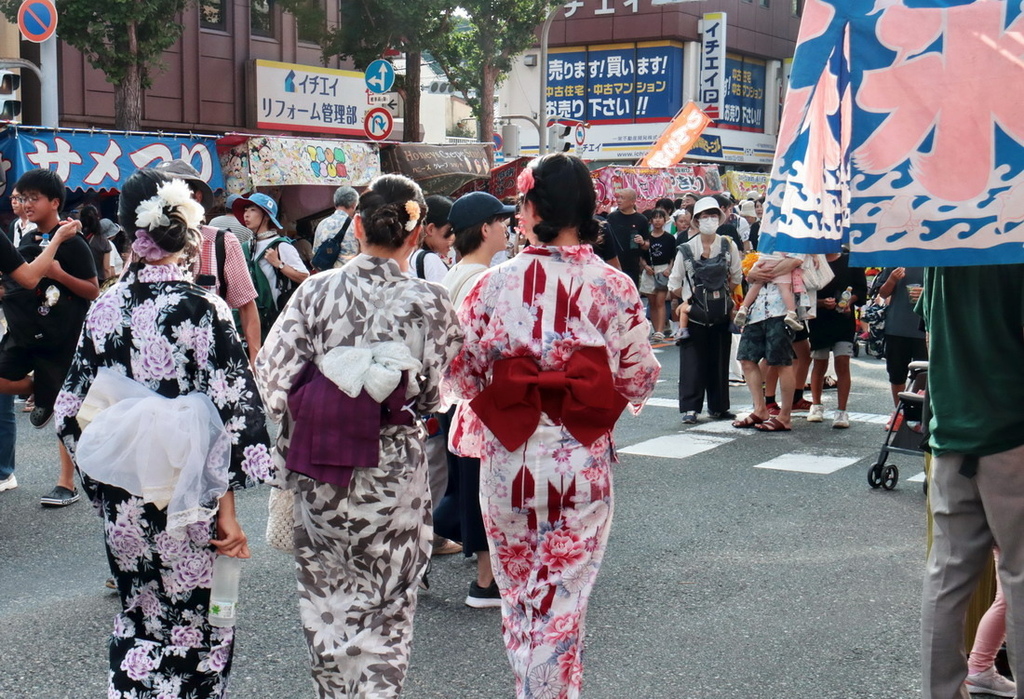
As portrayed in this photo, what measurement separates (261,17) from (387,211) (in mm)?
19540

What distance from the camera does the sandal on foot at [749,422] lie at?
9.86 m

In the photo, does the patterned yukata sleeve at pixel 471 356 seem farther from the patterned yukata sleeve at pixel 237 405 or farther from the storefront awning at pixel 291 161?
the storefront awning at pixel 291 161

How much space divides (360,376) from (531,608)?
94 centimetres

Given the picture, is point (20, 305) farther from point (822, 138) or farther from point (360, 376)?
point (822, 138)

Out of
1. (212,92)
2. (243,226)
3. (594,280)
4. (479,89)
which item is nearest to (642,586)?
(594,280)

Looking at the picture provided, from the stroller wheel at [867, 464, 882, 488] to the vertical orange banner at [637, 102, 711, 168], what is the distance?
16410 mm

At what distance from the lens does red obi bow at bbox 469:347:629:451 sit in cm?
349

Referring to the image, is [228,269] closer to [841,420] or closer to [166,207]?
[166,207]

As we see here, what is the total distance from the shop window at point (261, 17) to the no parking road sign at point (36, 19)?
8.59m

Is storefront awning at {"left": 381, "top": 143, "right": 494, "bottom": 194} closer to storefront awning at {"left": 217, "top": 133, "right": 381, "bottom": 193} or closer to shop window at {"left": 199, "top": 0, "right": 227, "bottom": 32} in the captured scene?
storefront awning at {"left": 217, "top": 133, "right": 381, "bottom": 193}

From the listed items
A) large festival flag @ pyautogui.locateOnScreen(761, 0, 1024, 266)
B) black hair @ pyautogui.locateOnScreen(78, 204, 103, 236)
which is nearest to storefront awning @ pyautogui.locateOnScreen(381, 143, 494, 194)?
black hair @ pyautogui.locateOnScreen(78, 204, 103, 236)

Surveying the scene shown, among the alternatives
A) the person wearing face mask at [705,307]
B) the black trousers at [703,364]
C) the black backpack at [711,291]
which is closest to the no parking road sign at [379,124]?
the person wearing face mask at [705,307]

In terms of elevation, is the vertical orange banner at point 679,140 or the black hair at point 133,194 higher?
the vertical orange banner at point 679,140

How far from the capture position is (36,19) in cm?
1283
